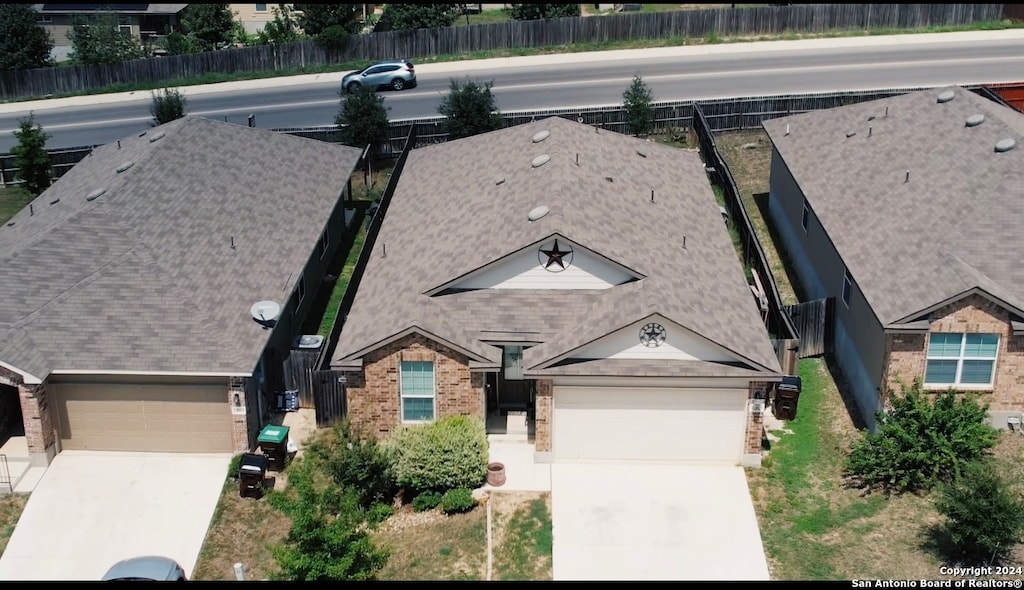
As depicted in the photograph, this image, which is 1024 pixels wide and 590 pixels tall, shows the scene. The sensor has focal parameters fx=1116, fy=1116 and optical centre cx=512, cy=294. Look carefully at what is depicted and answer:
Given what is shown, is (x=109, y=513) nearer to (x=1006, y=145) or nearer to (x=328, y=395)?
(x=328, y=395)

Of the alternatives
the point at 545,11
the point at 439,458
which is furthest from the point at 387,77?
the point at 439,458

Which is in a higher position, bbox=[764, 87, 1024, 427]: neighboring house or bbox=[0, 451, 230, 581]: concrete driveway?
bbox=[764, 87, 1024, 427]: neighboring house

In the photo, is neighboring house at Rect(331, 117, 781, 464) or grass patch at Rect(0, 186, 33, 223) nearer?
neighboring house at Rect(331, 117, 781, 464)

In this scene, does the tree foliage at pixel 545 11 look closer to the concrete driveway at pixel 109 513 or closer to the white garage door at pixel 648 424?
the white garage door at pixel 648 424

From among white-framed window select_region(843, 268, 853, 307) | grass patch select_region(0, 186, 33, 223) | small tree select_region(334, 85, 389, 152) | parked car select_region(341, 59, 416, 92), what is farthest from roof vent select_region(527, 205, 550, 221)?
parked car select_region(341, 59, 416, 92)

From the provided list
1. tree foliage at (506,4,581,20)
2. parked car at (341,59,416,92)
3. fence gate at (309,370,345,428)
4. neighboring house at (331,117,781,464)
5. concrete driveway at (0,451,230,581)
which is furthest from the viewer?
tree foliage at (506,4,581,20)

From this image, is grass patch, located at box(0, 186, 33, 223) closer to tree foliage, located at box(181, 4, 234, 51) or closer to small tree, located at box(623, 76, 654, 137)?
tree foliage, located at box(181, 4, 234, 51)
